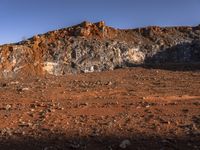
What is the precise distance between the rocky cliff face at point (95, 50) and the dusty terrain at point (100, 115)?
7126mm

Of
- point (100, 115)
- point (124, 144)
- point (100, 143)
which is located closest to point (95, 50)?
point (100, 115)

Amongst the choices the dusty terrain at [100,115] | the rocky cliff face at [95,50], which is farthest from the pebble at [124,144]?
the rocky cliff face at [95,50]

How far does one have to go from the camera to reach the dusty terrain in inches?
313

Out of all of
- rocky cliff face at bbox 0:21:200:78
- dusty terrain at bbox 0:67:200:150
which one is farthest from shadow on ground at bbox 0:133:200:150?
rocky cliff face at bbox 0:21:200:78

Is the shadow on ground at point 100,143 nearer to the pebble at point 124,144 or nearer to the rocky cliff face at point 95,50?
the pebble at point 124,144

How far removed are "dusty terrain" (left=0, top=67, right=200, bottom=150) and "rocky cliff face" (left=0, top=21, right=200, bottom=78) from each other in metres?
7.13

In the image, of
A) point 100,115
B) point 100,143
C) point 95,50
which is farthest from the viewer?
point 95,50

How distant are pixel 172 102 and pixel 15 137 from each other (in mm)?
4508

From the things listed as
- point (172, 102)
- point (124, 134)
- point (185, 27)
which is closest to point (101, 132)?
point (124, 134)

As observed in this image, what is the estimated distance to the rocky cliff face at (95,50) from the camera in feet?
75.3

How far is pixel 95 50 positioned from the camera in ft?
78.3

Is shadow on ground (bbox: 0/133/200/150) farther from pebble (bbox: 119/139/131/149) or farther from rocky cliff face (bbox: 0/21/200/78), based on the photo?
rocky cliff face (bbox: 0/21/200/78)

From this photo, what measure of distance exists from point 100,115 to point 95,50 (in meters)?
14.2

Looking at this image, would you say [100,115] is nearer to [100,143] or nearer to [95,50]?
[100,143]
